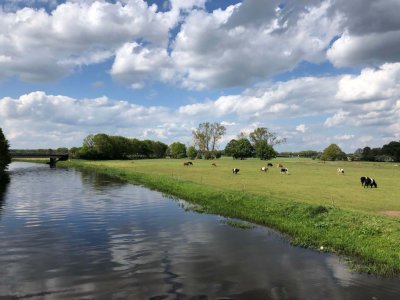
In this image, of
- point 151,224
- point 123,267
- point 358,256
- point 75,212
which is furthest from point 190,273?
point 75,212

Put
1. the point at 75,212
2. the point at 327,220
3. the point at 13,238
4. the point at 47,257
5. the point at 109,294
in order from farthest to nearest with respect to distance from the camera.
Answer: the point at 75,212 < the point at 327,220 < the point at 13,238 < the point at 47,257 < the point at 109,294

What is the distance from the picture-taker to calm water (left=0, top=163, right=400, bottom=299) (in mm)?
15883

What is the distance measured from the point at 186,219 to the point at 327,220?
1211 cm

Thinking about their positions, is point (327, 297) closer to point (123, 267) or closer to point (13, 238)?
point (123, 267)

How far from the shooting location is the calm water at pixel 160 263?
52.1ft

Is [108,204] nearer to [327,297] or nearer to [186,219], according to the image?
[186,219]

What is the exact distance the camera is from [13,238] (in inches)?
1004

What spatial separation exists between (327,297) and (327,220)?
43.8 feet

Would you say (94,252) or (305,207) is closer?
(94,252)

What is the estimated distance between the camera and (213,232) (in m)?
28.1

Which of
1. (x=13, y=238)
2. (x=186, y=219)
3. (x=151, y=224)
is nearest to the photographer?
(x=13, y=238)

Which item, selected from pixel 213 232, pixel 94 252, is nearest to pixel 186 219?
pixel 213 232

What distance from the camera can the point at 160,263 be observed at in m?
19.8

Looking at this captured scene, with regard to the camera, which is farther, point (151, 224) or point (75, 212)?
point (75, 212)
